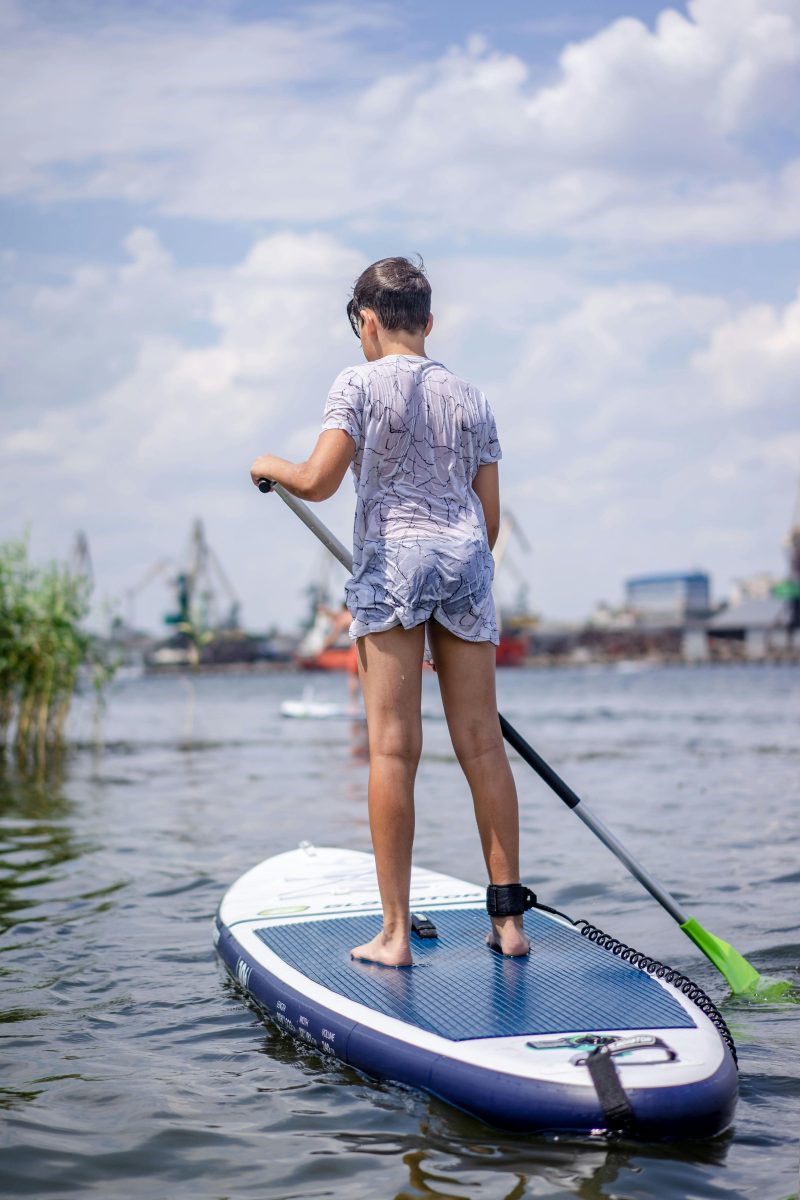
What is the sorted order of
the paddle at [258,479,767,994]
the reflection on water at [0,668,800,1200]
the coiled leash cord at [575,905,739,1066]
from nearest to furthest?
1. the reflection on water at [0,668,800,1200]
2. the coiled leash cord at [575,905,739,1066]
3. the paddle at [258,479,767,994]

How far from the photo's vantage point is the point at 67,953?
190 inches

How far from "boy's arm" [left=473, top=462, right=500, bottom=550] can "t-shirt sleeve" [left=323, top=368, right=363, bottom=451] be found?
433mm

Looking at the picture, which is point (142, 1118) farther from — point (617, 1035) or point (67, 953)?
point (67, 953)

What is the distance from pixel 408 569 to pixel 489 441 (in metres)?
0.55

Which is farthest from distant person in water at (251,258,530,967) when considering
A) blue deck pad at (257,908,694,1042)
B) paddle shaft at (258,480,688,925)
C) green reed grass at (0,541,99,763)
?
green reed grass at (0,541,99,763)

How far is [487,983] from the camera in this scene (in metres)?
3.30

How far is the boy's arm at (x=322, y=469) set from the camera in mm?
3393

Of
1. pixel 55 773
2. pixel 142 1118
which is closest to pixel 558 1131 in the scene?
pixel 142 1118

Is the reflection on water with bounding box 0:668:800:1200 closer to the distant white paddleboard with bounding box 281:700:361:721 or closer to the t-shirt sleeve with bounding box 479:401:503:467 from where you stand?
the t-shirt sleeve with bounding box 479:401:503:467

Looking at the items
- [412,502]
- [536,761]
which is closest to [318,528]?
[412,502]

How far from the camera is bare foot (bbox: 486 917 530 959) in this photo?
360 centimetres

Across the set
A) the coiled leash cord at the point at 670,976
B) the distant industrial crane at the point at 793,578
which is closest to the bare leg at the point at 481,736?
the coiled leash cord at the point at 670,976

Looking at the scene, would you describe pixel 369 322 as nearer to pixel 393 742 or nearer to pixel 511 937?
pixel 393 742

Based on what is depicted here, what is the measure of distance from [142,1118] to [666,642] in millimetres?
129517
